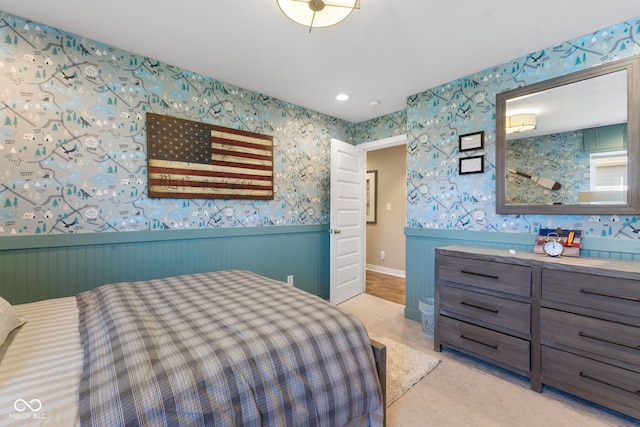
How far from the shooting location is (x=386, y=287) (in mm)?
4184

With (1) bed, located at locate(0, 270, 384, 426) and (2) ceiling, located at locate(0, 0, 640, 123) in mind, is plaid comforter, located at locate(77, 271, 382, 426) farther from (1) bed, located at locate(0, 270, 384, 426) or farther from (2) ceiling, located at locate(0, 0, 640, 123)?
(2) ceiling, located at locate(0, 0, 640, 123)

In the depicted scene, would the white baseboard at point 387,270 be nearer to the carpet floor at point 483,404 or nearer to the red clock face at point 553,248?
the carpet floor at point 483,404

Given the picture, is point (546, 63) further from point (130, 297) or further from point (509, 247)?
point (130, 297)

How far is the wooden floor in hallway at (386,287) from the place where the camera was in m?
3.75

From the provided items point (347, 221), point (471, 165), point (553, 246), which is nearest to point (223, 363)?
point (553, 246)

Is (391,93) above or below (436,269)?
above

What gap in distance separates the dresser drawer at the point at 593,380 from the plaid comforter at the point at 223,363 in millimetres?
1307

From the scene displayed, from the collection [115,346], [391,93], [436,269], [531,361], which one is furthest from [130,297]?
[391,93]

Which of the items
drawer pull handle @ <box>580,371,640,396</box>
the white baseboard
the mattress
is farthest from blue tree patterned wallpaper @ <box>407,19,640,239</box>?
the mattress

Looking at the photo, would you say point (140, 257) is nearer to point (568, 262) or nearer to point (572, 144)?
point (568, 262)

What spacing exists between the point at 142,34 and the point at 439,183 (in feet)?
9.21

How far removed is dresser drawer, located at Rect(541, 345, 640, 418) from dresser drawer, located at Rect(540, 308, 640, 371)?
5 centimetres

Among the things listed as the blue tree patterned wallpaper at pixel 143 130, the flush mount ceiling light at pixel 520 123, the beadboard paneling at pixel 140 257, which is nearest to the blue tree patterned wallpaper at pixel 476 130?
the blue tree patterned wallpaper at pixel 143 130

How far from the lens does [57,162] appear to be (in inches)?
77.2
